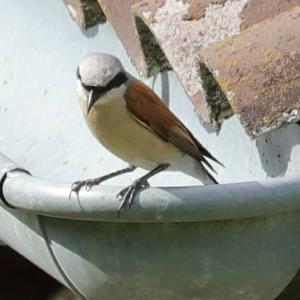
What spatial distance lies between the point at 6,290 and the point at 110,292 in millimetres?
2076

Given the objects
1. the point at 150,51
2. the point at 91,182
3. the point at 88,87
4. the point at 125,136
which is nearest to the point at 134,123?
the point at 125,136

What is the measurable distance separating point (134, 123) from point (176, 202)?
2.35 ft

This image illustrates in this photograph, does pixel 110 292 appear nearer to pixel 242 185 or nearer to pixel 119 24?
pixel 242 185

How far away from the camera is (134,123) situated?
357 centimetres

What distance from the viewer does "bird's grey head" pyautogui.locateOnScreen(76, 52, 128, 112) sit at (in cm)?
347

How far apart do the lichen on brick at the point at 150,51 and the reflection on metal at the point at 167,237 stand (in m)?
0.68

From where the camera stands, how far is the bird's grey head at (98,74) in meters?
3.47

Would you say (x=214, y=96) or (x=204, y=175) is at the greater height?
(x=214, y=96)

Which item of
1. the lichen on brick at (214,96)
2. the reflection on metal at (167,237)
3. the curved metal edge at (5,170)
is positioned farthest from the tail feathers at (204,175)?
the curved metal edge at (5,170)

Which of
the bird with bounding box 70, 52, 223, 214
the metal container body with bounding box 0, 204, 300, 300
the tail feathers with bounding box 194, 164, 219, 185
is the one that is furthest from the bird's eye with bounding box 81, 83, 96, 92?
the metal container body with bounding box 0, 204, 300, 300

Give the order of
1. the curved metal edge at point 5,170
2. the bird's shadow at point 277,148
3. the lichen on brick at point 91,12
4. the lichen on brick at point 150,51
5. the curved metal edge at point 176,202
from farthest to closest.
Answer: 1. the lichen on brick at point 91,12
2. the lichen on brick at point 150,51
3. the bird's shadow at point 277,148
4. the curved metal edge at point 5,170
5. the curved metal edge at point 176,202

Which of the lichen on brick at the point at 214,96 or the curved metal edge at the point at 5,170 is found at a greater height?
the curved metal edge at the point at 5,170

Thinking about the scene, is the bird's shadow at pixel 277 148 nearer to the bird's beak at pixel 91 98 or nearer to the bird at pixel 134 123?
the bird at pixel 134 123

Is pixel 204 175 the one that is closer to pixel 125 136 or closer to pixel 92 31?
pixel 125 136
